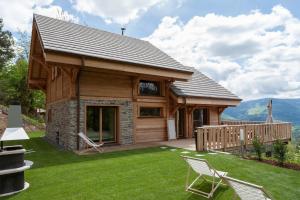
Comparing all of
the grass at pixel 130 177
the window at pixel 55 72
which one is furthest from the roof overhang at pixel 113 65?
the window at pixel 55 72

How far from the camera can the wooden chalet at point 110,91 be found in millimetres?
10758

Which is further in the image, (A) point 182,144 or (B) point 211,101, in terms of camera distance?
(B) point 211,101

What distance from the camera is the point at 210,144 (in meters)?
10.6

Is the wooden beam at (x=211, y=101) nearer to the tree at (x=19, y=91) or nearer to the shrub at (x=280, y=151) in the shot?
the shrub at (x=280, y=151)

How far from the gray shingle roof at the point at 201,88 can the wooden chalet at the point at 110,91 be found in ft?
0.32

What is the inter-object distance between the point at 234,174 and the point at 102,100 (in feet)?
22.9

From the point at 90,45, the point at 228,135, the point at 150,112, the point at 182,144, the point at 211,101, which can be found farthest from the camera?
the point at 211,101

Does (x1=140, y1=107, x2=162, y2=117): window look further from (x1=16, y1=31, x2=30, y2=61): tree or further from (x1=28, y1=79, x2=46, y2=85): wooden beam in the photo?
(x1=16, y1=31, x2=30, y2=61): tree

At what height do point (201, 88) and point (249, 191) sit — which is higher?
point (201, 88)

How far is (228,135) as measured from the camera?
1133 centimetres

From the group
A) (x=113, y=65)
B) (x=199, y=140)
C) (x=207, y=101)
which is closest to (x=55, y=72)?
(x=113, y=65)

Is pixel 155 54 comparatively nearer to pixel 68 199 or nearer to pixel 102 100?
pixel 102 100

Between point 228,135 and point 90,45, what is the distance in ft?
24.6

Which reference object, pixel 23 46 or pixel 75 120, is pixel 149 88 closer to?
pixel 75 120
